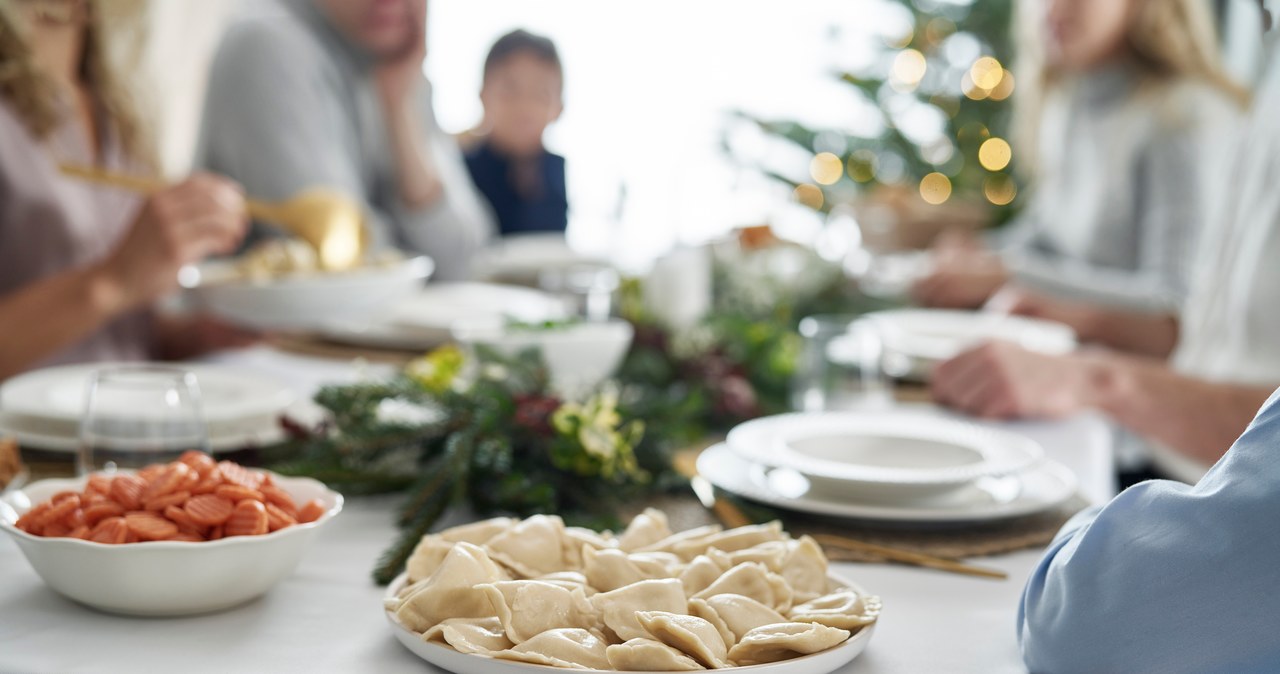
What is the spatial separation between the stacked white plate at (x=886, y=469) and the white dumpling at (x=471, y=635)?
366 millimetres

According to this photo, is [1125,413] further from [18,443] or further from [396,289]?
[18,443]

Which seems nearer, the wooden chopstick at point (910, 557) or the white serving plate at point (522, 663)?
the white serving plate at point (522, 663)

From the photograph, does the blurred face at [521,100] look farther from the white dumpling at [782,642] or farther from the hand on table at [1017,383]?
the white dumpling at [782,642]

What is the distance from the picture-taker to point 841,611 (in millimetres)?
670

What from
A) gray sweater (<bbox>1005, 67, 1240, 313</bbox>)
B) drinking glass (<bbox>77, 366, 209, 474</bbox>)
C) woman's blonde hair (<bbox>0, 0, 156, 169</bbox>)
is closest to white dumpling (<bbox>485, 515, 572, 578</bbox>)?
drinking glass (<bbox>77, 366, 209, 474</bbox>)

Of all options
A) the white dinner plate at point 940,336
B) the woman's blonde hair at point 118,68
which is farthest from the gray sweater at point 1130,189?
the woman's blonde hair at point 118,68

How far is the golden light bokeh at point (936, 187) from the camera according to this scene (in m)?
4.88

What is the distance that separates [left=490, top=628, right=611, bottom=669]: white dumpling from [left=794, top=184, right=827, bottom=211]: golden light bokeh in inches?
176

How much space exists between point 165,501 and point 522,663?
27 cm

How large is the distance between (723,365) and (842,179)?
12.4 feet

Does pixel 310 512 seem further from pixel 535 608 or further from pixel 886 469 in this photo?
pixel 886 469

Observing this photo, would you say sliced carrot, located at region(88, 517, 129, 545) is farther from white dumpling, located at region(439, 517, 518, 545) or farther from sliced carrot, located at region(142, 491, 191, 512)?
white dumpling, located at region(439, 517, 518, 545)

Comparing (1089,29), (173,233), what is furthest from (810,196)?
(173,233)

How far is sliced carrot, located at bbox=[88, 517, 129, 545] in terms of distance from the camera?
70 centimetres
